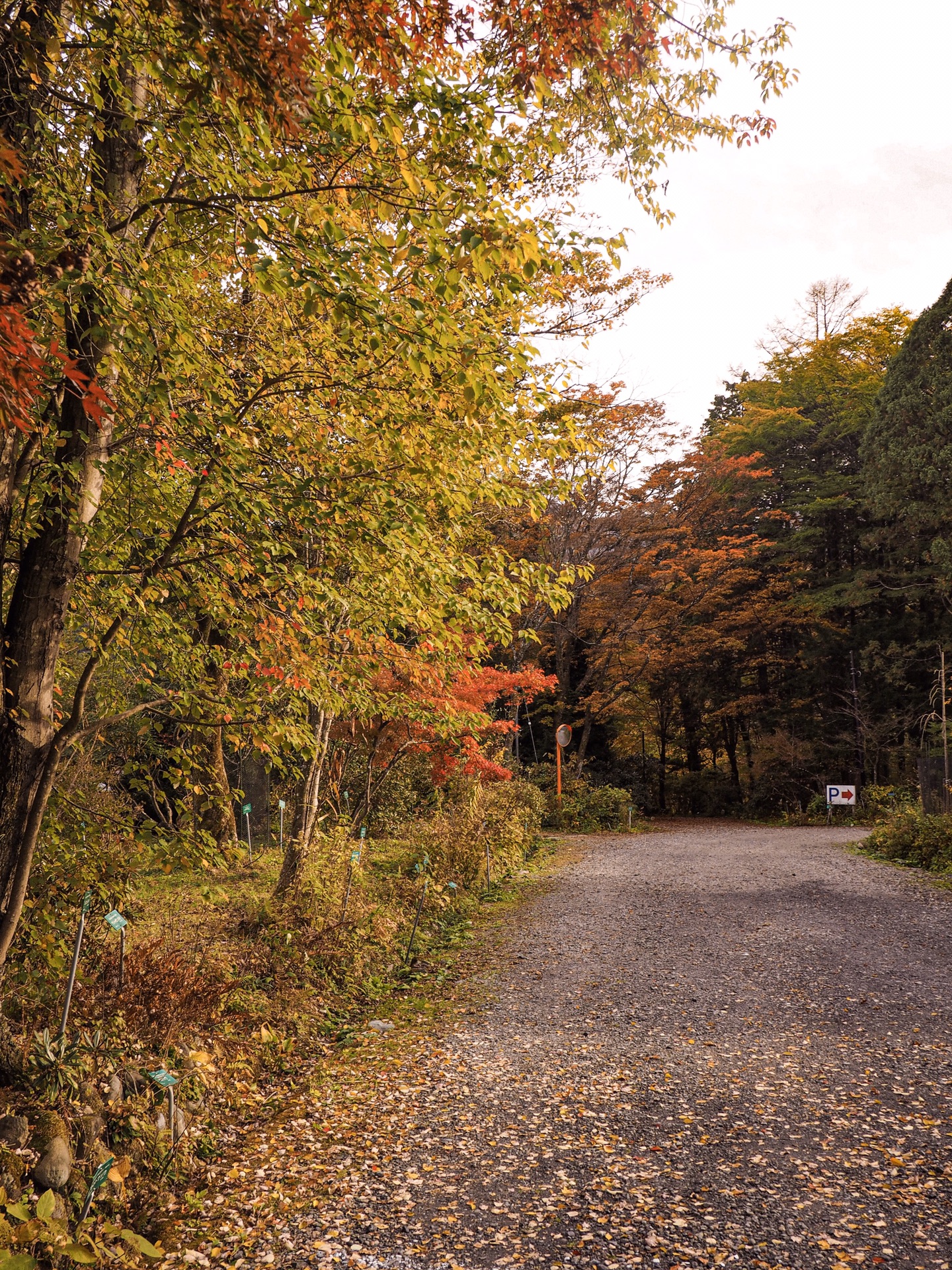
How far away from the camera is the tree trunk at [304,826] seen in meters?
7.39

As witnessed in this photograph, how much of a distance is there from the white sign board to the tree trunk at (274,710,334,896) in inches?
563

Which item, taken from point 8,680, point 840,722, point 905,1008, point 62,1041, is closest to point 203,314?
point 8,680

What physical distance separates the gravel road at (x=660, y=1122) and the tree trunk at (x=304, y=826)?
215 centimetres

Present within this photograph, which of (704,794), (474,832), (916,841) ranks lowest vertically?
(704,794)

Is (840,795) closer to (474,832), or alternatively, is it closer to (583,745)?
(583,745)

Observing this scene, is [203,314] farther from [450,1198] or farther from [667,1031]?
[667,1031]

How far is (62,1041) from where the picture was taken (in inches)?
142

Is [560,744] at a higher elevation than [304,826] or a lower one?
higher

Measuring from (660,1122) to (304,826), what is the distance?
452cm

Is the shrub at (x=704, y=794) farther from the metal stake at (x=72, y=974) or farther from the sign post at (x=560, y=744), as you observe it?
the metal stake at (x=72, y=974)

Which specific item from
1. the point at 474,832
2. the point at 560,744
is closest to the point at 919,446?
the point at 560,744

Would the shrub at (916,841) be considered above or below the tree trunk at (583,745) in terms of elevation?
below

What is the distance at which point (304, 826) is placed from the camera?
779 centimetres

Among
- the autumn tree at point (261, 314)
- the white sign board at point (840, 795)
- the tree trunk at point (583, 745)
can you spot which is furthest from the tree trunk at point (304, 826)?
the tree trunk at point (583, 745)
